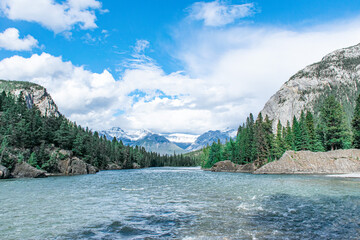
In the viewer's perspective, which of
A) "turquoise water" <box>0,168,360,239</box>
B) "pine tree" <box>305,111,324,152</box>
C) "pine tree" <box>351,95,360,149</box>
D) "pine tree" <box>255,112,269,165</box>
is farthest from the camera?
"pine tree" <box>255,112,269,165</box>

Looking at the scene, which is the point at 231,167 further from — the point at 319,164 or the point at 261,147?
the point at 319,164

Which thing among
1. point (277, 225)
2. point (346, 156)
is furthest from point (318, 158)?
point (277, 225)

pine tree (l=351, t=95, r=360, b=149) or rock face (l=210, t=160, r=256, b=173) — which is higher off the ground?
pine tree (l=351, t=95, r=360, b=149)

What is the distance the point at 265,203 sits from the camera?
915 inches

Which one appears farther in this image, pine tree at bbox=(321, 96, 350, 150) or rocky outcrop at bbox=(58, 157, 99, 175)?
rocky outcrop at bbox=(58, 157, 99, 175)

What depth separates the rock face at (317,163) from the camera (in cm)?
6425

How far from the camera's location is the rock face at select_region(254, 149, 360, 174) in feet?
211

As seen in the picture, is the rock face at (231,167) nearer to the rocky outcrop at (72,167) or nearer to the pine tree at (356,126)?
the pine tree at (356,126)

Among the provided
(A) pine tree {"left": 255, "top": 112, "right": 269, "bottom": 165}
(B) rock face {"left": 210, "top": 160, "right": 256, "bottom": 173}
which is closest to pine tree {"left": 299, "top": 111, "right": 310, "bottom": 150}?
(A) pine tree {"left": 255, "top": 112, "right": 269, "bottom": 165}

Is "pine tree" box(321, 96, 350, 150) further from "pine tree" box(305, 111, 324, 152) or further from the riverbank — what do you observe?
the riverbank

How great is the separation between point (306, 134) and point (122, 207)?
7840 centimetres

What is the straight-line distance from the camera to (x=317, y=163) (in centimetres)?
6950

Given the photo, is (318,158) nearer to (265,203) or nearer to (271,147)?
(271,147)

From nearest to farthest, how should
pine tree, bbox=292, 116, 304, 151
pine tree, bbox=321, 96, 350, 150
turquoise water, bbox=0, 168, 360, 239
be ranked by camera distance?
turquoise water, bbox=0, 168, 360, 239
pine tree, bbox=321, 96, 350, 150
pine tree, bbox=292, 116, 304, 151
